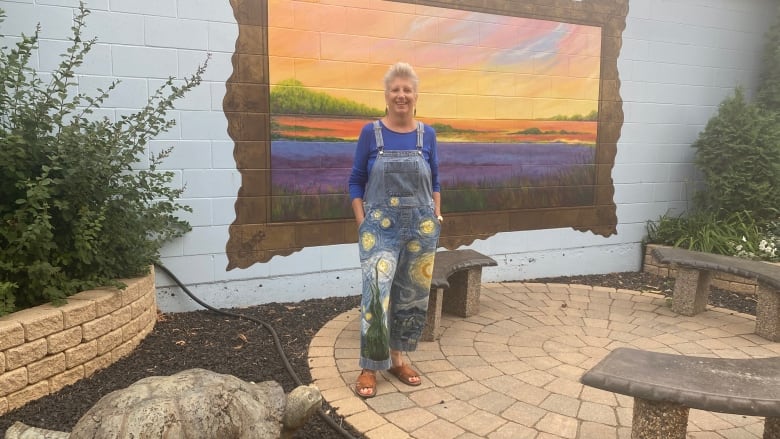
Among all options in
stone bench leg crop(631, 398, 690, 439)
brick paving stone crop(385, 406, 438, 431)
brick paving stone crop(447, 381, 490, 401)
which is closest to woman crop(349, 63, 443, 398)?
brick paving stone crop(385, 406, 438, 431)

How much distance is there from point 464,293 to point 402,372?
1383 millimetres

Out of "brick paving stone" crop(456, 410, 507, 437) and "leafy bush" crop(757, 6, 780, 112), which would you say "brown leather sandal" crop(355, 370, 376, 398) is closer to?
"brick paving stone" crop(456, 410, 507, 437)

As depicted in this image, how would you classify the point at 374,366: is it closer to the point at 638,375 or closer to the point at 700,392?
the point at 638,375

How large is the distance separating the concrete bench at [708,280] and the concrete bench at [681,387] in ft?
6.50

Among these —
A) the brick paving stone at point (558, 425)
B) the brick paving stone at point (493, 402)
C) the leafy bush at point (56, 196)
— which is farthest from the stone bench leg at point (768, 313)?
the leafy bush at point (56, 196)

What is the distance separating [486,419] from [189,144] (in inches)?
126

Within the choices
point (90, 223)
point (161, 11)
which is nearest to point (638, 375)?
point (90, 223)

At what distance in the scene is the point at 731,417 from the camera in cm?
301

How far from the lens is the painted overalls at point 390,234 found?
2955mm

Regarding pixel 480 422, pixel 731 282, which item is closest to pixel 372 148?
pixel 480 422

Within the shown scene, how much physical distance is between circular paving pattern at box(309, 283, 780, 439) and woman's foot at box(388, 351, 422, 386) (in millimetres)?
46

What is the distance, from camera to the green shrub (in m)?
6.07

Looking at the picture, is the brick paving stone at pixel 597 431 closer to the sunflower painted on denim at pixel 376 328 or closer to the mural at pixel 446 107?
the sunflower painted on denim at pixel 376 328

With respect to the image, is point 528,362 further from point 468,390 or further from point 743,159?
point 743,159
